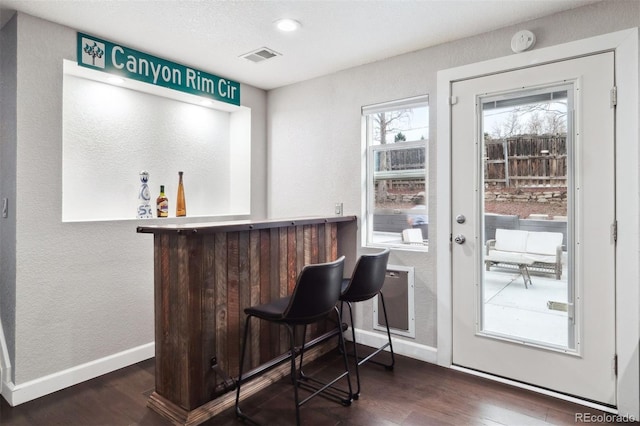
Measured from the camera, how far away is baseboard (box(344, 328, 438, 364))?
2.88m

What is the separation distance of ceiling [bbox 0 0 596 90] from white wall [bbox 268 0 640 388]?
0.10 metres

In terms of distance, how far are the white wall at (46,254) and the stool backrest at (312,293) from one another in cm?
162

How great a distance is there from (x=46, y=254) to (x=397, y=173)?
2.62 m

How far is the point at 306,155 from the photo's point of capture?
3.62 meters

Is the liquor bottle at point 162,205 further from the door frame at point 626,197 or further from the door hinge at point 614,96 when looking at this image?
the door hinge at point 614,96

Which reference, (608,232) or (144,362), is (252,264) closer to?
(144,362)

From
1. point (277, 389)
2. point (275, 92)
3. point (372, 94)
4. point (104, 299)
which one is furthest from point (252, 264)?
point (275, 92)

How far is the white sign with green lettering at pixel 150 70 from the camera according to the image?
8.77 feet

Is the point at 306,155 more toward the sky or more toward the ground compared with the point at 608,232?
more toward the sky

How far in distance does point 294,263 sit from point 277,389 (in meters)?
0.86

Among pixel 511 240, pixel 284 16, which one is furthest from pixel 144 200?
pixel 511 240

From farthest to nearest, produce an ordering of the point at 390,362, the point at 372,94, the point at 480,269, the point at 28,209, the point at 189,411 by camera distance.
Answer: the point at 372,94, the point at 390,362, the point at 480,269, the point at 28,209, the point at 189,411

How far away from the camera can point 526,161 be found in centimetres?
250

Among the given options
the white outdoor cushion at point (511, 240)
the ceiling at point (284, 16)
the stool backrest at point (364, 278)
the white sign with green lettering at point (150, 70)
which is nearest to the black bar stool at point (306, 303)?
the stool backrest at point (364, 278)
